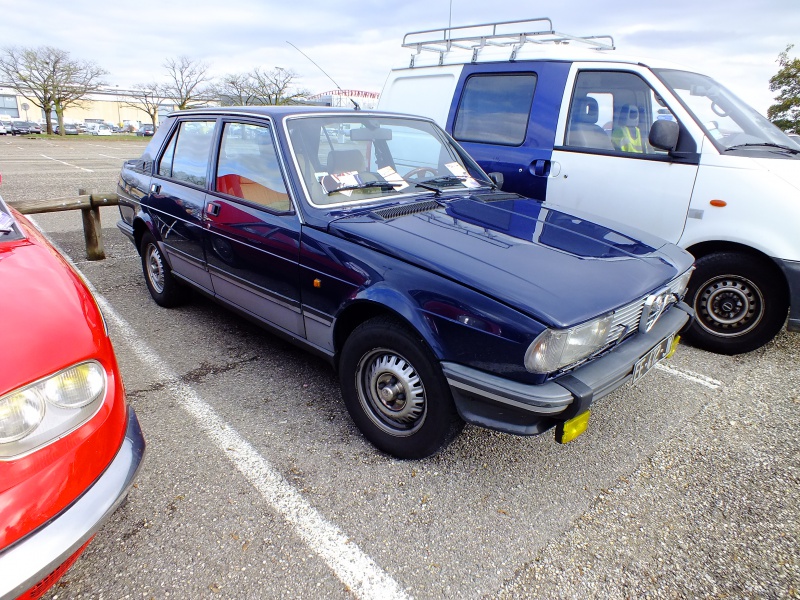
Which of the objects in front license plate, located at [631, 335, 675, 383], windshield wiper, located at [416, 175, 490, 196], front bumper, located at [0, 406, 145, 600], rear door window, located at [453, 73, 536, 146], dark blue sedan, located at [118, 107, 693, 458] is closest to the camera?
front bumper, located at [0, 406, 145, 600]

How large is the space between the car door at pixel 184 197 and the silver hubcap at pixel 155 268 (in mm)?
288

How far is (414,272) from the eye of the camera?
2266 millimetres

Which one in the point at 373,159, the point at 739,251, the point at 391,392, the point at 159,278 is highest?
the point at 373,159

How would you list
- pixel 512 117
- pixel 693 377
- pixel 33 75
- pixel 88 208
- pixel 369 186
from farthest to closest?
1. pixel 33 75
2. pixel 88 208
3. pixel 512 117
4. pixel 693 377
5. pixel 369 186

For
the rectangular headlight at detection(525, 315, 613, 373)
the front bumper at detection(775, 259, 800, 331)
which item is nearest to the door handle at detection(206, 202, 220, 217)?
the rectangular headlight at detection(525, 315, 613, 373)

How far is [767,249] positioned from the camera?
11.4ft

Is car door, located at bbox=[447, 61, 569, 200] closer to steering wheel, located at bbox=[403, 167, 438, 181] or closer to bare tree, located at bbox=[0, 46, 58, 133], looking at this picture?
steering wheel, located at bbox=[403, 167, 438, 181]

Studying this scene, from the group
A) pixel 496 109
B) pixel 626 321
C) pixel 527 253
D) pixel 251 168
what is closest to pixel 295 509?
pixel 527 253

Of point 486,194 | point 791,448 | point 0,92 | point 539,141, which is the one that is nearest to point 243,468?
point 486,194

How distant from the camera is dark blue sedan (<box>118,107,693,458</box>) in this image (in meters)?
2.06

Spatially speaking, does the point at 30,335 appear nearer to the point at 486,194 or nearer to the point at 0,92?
the point at 486,194

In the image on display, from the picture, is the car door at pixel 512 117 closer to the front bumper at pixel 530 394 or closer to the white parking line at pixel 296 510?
the front bumper at pixel 530 394

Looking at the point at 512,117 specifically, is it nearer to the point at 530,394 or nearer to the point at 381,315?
the point at 381,315

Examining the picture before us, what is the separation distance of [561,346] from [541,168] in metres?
2.88
